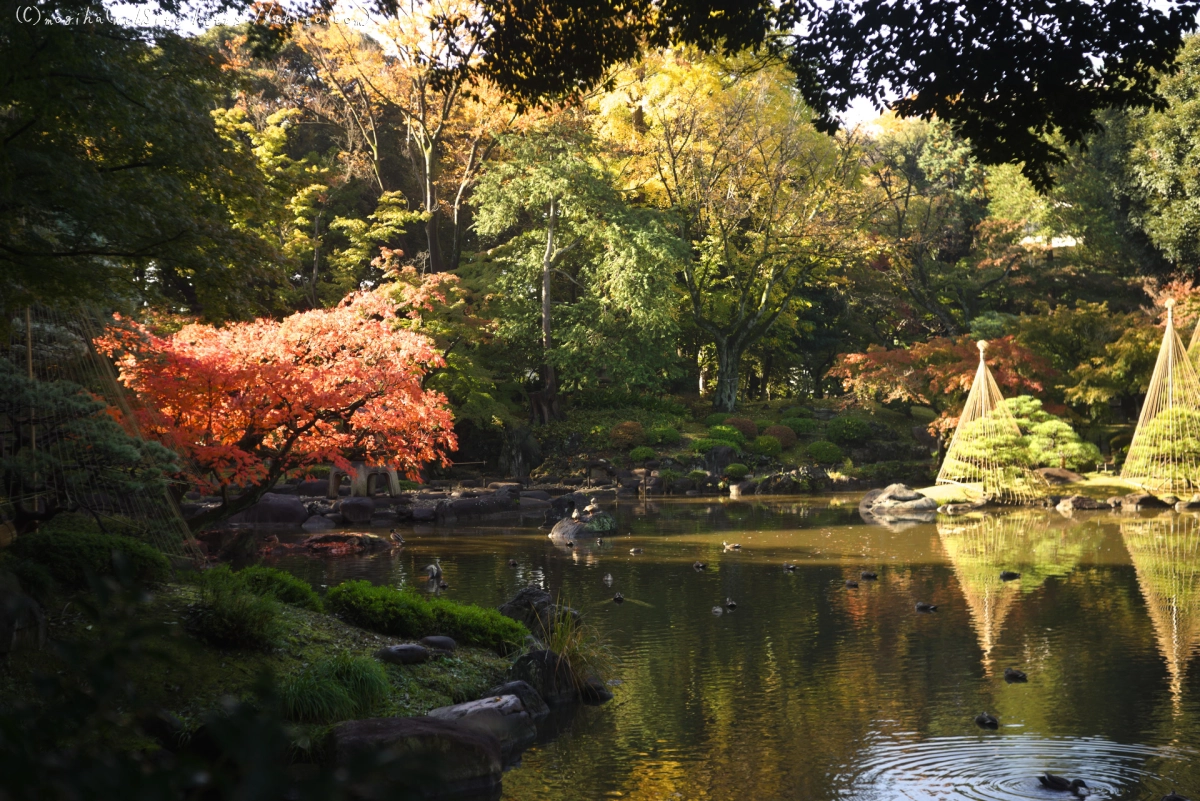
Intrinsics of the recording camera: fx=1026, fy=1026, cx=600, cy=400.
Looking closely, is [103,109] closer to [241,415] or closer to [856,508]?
[241,415]

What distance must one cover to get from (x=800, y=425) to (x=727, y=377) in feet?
9.77

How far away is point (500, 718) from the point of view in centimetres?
704

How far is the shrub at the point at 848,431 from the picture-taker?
3050 centimetres

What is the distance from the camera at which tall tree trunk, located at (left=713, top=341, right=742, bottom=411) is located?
32781 mm

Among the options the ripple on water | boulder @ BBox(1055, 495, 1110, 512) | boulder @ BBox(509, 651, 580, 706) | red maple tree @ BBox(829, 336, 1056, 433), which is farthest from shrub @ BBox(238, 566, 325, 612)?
red maple tree @ BBox(829, 336, 1056, 433)

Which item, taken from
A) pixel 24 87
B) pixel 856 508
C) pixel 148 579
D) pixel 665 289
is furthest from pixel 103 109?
pixel 665 289

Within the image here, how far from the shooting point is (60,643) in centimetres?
175

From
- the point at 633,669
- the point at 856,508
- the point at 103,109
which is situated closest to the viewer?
the point at 103,109

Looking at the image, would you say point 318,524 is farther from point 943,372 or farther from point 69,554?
point 943,372

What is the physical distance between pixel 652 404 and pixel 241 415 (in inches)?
777

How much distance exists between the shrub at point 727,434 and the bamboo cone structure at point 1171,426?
10.5 metres

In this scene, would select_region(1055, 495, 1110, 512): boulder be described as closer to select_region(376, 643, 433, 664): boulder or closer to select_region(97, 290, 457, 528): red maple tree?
select_region(97, 290, 457, 528): red maple tree

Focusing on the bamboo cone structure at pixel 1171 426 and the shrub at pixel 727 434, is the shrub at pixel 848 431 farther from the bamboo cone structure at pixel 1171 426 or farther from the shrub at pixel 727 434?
the bamboo cone structure at pixel 1171 426

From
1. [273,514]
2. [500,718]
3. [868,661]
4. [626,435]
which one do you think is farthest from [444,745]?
[626,435]
